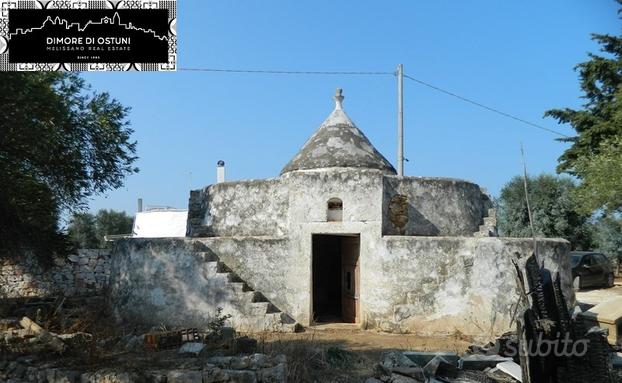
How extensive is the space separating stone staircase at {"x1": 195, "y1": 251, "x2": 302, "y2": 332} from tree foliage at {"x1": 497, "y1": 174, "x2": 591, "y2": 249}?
59.5 ft

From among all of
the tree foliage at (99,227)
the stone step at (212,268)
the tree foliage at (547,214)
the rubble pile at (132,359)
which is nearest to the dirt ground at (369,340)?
the rubble pile at (132,359)

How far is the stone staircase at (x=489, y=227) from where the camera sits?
1120 cm

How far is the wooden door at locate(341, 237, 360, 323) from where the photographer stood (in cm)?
1050

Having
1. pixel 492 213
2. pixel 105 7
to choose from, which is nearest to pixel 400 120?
pixel 492 213

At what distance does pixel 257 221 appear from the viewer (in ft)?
37.2

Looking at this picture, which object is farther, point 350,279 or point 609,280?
point 609,280

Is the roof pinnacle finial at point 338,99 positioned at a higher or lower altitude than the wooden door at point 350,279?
higher

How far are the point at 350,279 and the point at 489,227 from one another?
3.30m

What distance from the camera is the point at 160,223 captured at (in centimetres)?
2681

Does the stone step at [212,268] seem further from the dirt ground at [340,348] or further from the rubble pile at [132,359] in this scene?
the rubble pile at [132,359]

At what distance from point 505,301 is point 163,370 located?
6157 millimetres

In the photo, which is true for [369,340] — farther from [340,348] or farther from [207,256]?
[207,256]

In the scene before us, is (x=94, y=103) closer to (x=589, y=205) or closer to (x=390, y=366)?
(x=390, y=366)

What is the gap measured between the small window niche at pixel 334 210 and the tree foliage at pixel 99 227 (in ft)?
89.6
